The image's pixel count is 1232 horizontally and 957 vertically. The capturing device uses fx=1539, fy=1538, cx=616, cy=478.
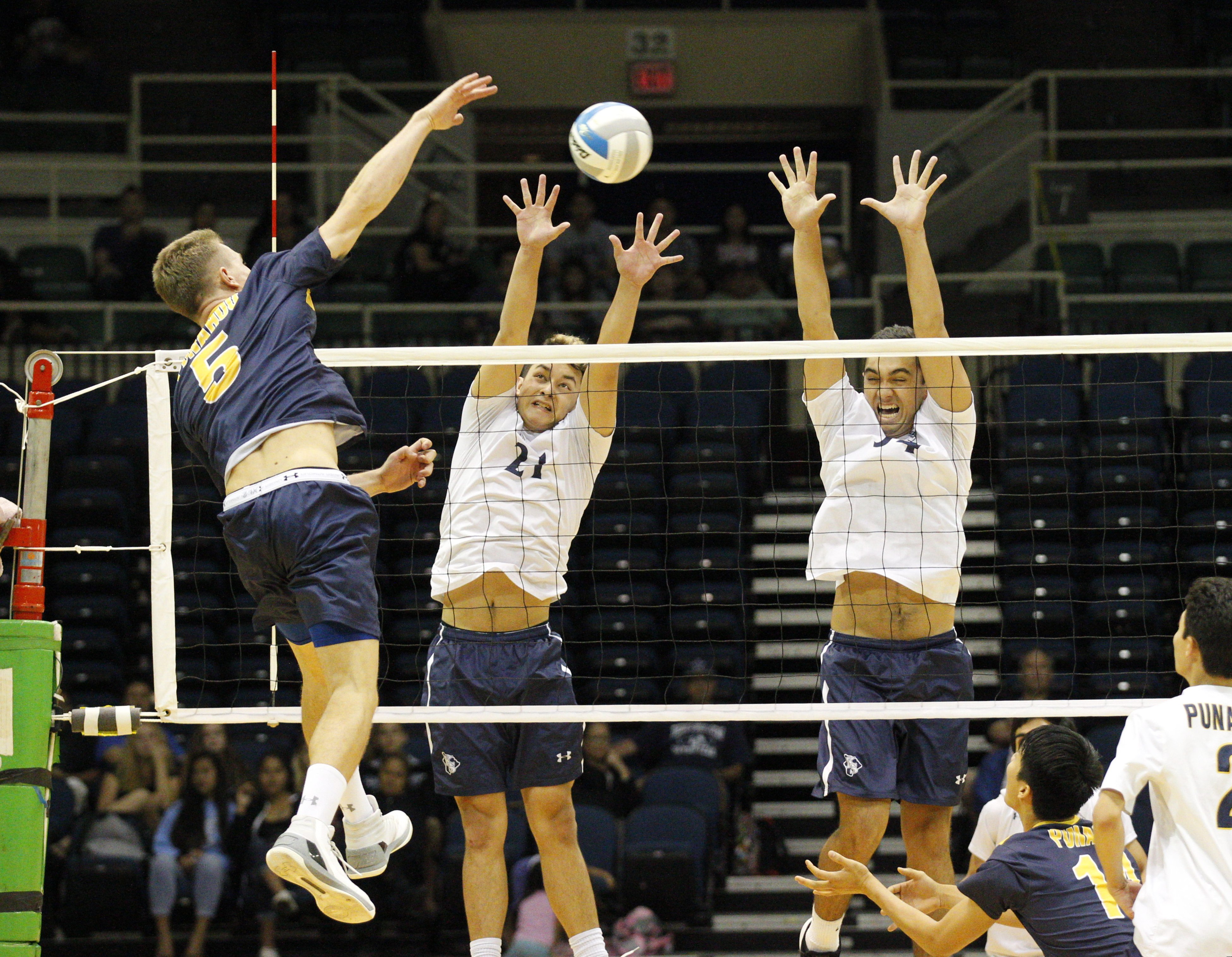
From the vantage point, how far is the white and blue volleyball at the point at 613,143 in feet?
23.6

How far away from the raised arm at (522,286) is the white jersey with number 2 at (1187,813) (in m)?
3.11

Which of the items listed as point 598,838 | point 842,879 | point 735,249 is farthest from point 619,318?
point 735,249

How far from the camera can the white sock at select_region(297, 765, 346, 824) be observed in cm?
508

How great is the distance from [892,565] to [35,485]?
3651 mm

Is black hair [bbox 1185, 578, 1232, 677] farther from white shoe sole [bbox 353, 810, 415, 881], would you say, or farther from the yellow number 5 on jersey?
the yellow number 5 on jersey

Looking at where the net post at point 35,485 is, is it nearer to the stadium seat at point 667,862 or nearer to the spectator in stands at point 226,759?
the spectator in stands at point 226,759

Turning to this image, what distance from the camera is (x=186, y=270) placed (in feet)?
19.7

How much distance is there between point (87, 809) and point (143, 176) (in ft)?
29.9

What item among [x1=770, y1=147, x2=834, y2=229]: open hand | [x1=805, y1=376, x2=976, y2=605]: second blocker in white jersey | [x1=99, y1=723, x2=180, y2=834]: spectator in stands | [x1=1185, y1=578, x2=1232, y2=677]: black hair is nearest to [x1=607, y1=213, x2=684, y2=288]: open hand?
[x1=770, y1=147, x2=834, y2=229]: open hand

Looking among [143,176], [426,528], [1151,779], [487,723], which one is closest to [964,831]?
[426,528]

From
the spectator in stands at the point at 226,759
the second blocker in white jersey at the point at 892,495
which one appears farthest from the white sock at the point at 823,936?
the spectator in stands at the point at 226,759

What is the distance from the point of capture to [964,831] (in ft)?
37.0

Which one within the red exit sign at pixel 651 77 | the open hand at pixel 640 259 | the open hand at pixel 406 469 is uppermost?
the red exit sign at pixel 651 77

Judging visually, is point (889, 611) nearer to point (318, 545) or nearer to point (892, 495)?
point (892, 495)
